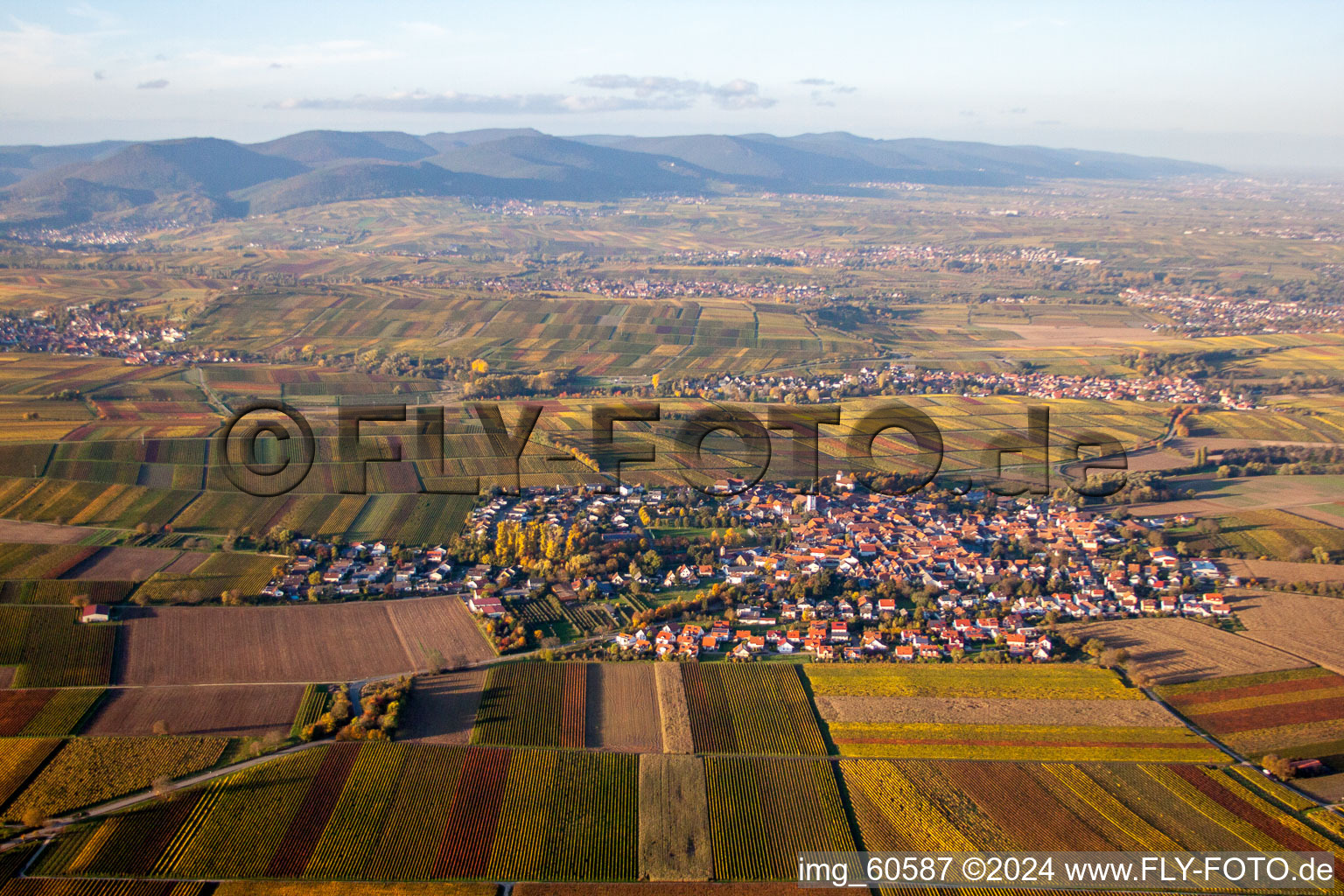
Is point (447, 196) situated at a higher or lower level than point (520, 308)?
higher

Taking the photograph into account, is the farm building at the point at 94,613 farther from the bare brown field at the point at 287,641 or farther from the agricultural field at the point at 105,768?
the agricultural field at the point at 105,768

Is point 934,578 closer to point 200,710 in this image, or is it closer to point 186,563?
point 200,710

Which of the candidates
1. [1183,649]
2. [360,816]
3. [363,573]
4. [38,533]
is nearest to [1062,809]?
[1183,649]

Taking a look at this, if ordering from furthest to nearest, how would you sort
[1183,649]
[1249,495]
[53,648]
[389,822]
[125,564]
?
[1249,495]
[125,564]
[1183,649]
[53,648]
[389,822]

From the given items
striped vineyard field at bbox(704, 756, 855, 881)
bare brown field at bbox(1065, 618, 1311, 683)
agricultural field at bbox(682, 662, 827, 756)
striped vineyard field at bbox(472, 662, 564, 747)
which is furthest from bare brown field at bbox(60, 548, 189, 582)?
bare brown field at bbox(1065, 618, 1311, 683)

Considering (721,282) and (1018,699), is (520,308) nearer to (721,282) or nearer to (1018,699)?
(721,282)

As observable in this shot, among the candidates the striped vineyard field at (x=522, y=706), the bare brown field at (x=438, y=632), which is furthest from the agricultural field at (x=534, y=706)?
the bare brown field at (x=438, y=632)

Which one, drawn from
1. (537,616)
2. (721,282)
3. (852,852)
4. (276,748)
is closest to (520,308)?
(721,282)
